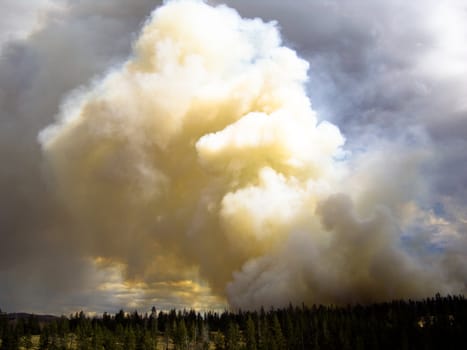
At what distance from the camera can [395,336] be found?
199625mm

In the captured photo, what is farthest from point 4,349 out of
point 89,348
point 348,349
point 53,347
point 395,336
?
point 395,336

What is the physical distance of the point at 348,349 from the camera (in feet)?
627

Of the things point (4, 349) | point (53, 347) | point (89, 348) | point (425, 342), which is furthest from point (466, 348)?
point (4, 349)

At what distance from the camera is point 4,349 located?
200 m

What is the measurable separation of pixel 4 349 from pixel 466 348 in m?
201

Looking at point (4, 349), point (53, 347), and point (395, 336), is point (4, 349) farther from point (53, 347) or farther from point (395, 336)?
point (395, 336)

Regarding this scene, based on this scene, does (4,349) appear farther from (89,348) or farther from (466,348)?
(466,348)

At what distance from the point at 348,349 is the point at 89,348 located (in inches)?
4489

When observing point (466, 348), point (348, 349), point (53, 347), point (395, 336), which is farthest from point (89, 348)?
point (466, 348)

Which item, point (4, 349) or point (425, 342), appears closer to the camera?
point (425, 342)

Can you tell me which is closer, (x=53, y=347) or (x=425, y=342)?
(x=425, y=342)

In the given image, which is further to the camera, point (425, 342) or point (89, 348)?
point (89, 348)

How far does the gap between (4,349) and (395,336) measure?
575ft

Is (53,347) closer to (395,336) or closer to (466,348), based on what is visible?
(395,336)
